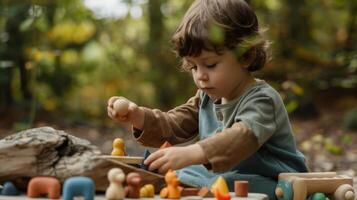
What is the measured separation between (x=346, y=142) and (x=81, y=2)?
363 cm

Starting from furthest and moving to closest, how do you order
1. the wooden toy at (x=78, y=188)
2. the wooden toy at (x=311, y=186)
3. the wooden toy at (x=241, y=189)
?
the wooden toy at (x=311, y=186) < the wooden toy at (x=241, y=189) < the wooden toy at (x=78, y=188)

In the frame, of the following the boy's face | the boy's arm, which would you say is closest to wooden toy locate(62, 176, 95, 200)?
the boy's arm

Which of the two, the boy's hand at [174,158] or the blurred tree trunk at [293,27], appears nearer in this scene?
the boy's hand at [174,158]

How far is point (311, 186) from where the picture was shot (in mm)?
2793

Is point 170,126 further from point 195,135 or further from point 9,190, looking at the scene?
point 9,190

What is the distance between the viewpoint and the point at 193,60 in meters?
2.78

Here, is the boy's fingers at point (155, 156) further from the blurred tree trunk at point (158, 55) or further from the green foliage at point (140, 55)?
the blurred tree trunk at point (158, 55)

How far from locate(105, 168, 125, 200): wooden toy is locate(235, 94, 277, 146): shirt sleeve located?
25.2 inches

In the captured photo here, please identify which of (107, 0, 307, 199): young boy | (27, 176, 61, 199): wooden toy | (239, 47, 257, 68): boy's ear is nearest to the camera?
(27, 176, 61, 199): wooden toy

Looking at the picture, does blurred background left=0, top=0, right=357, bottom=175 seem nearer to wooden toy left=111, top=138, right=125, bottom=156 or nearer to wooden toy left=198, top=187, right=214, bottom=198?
wooden toy left=111, top=138, right=125, bottom=156

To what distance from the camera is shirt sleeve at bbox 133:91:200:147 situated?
3.08m

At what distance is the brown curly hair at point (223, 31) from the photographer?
275 cm

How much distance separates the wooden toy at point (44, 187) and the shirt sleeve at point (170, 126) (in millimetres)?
840

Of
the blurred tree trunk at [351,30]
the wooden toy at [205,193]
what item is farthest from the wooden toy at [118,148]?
the blurred tree trunk at [351,30]
